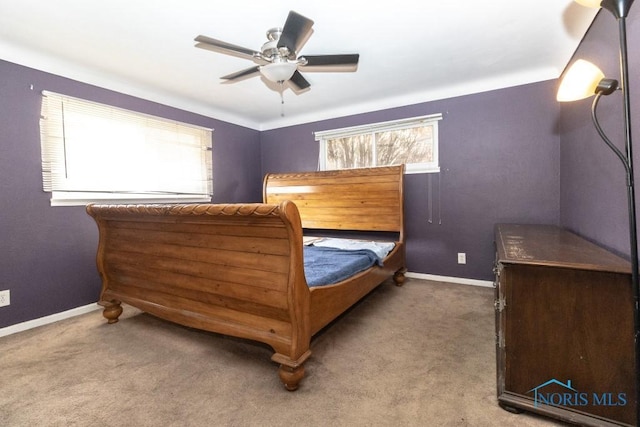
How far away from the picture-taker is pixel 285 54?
6.36 ft

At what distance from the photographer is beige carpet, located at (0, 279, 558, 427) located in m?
1.37

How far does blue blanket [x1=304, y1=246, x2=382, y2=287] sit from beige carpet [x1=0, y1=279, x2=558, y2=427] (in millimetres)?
485

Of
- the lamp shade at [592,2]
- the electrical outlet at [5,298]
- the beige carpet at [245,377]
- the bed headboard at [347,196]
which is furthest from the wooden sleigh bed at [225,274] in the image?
the lamp shade at [592,2]

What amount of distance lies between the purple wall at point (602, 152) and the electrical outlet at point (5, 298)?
13.7 ft

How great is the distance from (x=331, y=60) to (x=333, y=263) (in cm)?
151

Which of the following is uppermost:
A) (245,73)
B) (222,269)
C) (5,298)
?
(245,73)

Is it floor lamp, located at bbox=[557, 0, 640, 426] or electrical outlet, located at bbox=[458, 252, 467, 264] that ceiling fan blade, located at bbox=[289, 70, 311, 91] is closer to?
floor lamp, located at bbox=[557, 0, 640, 426]

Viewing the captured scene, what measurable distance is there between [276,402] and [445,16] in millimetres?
2646

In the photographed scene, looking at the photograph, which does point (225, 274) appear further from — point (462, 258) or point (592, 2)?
point (462, 258)

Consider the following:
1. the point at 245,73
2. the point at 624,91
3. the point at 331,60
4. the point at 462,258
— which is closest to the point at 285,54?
the point at 331,60

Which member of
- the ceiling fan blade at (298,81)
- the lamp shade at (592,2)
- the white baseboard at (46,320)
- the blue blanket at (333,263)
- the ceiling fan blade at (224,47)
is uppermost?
the ceiling fan blade at (298,81)

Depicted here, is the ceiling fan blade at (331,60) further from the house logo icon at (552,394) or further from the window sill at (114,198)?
the window sill at (114,198)

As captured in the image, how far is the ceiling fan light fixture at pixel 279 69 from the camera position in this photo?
192 cm

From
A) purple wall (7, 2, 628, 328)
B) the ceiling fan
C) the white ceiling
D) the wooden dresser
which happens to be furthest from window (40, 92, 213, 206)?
the wooden dresser
